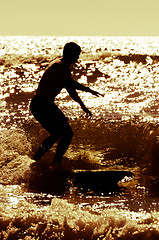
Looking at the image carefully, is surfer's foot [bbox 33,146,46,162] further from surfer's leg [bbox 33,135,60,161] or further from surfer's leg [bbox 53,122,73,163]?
surfer's leg [bbox 53,122,73,163]

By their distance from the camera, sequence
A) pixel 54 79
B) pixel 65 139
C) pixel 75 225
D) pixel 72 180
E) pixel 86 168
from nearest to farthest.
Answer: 1. pixel 75 225
2. pixel 54 79
3. pixel 65 139
4. pixel 72 180
5. pixel 86 168

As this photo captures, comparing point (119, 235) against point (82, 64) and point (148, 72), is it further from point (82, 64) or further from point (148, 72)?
point (82, 64)

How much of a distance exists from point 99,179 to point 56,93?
1.70 m

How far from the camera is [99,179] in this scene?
7.88 m

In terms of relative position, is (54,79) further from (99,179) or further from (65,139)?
(99,179)

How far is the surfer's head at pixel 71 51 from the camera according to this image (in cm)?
704

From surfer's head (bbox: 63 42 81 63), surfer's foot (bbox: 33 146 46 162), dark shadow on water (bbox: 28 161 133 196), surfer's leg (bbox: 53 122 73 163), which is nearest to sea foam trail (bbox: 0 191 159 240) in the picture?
Answer: dark shadow on water (bbox: 28 161 133 196)

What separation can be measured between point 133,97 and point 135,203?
519 inches

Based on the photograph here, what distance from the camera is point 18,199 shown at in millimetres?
6691

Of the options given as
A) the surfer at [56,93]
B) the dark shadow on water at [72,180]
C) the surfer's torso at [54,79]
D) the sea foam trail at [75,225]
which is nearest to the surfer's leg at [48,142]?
the surfer at [56,93]

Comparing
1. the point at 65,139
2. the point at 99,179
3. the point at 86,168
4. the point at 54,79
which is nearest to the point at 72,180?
the point at 99,179

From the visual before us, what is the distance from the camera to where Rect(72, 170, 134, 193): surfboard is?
7430mm

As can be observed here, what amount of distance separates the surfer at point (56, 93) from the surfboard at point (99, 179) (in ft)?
2.02

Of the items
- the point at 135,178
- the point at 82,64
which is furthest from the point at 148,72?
the point at 135,178
